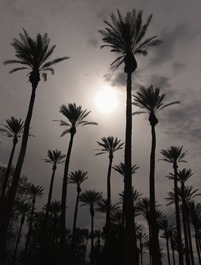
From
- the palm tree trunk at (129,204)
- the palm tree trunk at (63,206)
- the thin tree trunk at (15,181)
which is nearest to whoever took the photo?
the palm tree trunk at (129,204)

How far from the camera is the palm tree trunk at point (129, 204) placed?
15383mm

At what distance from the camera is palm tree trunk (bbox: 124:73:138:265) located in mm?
15383

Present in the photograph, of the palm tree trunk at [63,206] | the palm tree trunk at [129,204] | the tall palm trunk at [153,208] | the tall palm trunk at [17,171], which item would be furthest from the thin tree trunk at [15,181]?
the tall palm trunk at [153,208]

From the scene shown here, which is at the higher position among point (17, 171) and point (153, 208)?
point (17, 171)

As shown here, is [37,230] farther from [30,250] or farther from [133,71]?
[133,71]

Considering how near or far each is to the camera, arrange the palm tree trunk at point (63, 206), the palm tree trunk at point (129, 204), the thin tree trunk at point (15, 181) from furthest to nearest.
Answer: the palm tree trunk at point (63, 206)
the thin tree trunk at point (15, 181)
the palm tree trunk at point (129, 204)

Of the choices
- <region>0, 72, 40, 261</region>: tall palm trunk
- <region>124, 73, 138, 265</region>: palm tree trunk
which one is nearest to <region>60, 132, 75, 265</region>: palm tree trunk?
<region>0, 72, 40, 261</region>: tall palm trunk

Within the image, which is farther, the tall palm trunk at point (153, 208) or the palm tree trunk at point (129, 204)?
the tall palm trunk at point (153, 208)

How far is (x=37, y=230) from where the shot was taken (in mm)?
66750

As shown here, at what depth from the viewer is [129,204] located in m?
17.1

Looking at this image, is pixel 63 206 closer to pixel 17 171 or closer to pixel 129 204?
pixel 17 171

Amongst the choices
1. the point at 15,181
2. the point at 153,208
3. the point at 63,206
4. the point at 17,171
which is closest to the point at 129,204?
the point at 153,208

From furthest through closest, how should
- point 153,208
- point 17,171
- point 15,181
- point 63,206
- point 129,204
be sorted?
point 63,206
point 153,208
point 17,171
point 15,181
point 129,204

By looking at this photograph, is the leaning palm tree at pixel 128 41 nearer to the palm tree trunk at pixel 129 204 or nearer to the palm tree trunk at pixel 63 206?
the palm tree trunk at pixel 129 204
